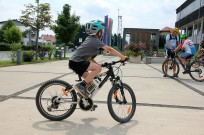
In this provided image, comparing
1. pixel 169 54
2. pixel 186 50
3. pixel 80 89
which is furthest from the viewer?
pixel 169 54

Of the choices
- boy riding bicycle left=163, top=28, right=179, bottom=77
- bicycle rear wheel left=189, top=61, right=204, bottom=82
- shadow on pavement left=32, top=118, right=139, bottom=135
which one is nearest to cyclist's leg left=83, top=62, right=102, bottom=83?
shadow on pavement left=32, top=118, right=139, bottom=135

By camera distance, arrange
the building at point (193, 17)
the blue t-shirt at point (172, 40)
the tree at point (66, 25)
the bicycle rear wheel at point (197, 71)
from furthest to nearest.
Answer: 1. the building at point (193, 17)
2. the tree at point (66, 25)
3. the blue t-shirt at point (172, 40)
4. the bicycle rear wheel at point (197, 71)

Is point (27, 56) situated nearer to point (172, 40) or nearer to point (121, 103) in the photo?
point (172, 40)

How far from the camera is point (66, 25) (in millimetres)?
33469

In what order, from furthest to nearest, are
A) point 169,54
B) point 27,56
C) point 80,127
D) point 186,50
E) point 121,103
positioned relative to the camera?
1. point 27,56
2. point 169,54
3. point 186,50
4. point 121,103
5. point 80,127

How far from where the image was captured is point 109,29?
41344mm

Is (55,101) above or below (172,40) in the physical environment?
below

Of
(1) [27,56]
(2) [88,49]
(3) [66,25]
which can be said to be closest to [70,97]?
(2) [88,49]

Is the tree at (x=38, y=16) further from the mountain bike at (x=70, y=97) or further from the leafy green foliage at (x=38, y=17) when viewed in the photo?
the mountain bike at (x=70, y=97)

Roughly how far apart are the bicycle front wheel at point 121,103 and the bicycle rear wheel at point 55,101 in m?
0.60

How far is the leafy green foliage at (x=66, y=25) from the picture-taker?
3325 cm

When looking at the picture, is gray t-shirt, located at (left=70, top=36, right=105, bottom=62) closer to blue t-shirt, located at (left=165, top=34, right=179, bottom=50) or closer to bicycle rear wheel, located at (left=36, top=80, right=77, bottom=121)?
bicycle rear wheel, located at (left=36, top=80, right=77, bottom=121)

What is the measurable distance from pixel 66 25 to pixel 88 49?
2988 cm

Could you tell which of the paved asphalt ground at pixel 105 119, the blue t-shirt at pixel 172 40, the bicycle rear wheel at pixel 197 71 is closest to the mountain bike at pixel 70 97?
the paved asphalt ground at pixel 105 119
